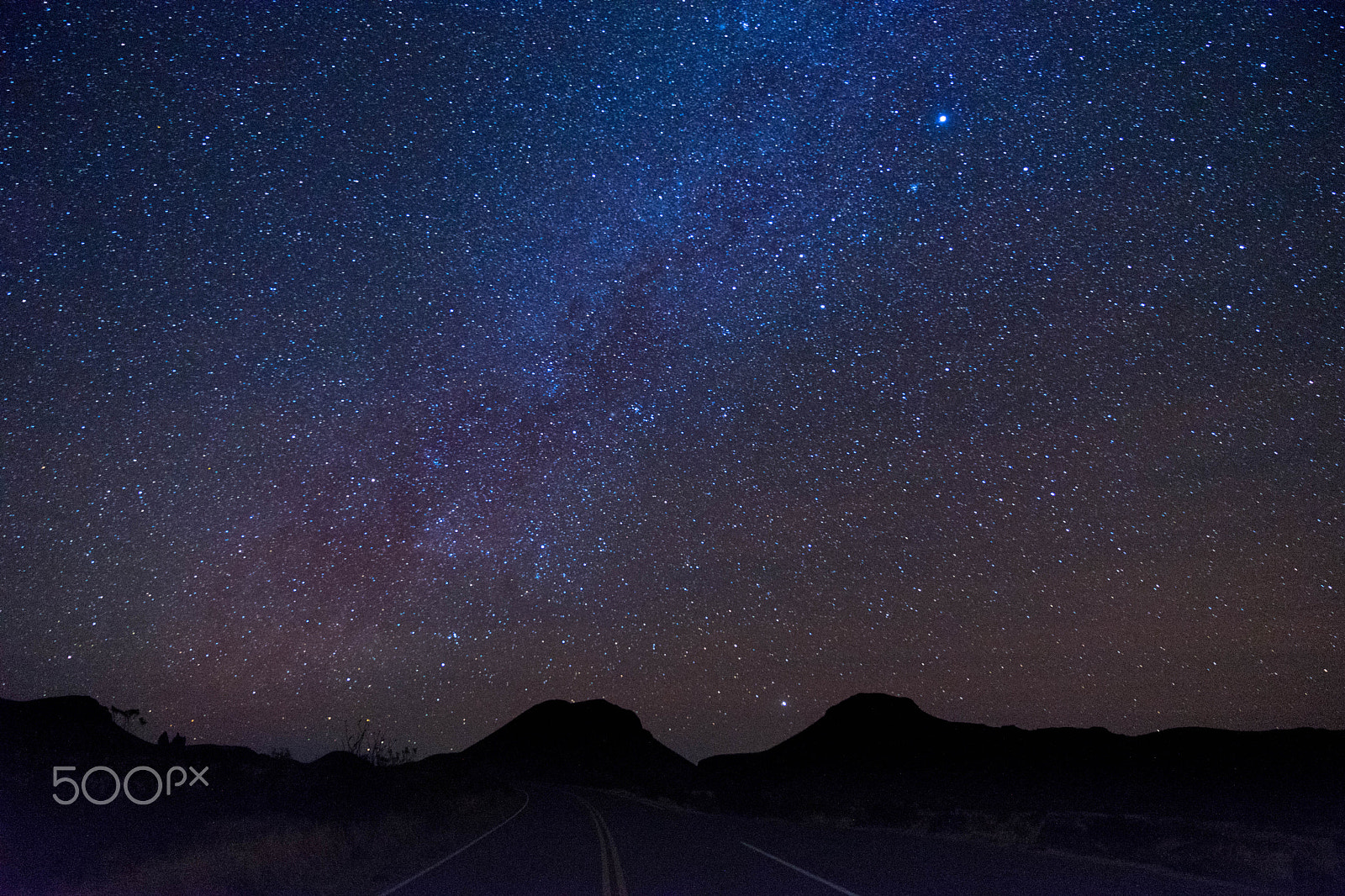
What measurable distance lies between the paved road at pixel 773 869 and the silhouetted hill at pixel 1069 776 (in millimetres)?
11373

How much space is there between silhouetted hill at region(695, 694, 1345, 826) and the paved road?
1137 centimetres

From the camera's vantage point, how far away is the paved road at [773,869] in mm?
10945

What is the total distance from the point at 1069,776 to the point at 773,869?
4151 inches

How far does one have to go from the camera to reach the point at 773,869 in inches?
522

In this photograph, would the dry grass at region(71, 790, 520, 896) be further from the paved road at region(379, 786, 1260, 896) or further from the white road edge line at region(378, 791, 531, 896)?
the paved road at region(379, 786, 1260, 896)

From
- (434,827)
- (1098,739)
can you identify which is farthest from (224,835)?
(1098,739)

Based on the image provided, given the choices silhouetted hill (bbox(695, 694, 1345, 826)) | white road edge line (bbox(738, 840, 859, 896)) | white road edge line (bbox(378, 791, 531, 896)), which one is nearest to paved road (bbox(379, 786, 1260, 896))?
white road edge line (bbox(738, 840, 859, 896))

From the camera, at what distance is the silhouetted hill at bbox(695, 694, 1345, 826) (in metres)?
43.1

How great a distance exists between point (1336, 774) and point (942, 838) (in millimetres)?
91495

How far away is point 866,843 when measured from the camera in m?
18.4

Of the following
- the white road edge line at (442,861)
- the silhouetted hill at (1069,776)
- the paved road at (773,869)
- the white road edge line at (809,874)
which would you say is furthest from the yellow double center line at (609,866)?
the silhouetted hill at (1069,776)

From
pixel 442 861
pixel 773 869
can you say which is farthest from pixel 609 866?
pixel 442 861

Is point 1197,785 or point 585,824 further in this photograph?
point 1197,785

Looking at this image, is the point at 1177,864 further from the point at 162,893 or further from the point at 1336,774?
the point at 1336,774
